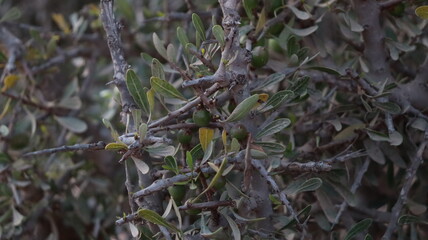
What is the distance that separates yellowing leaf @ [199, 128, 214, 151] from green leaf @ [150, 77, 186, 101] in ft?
0.21

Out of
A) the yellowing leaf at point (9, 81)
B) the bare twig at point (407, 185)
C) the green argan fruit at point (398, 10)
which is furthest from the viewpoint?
the yellowing leaf at point (9, 81)

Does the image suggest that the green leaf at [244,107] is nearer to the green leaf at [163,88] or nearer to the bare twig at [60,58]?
the green leaf at [163,88]

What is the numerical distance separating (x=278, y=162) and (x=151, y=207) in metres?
0.22

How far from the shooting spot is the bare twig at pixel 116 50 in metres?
1.00

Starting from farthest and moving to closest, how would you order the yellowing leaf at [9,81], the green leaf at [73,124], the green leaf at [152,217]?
the green leaf at [73,124] < the yellowing leaf at [9,81] < the green leaf at [152,217]

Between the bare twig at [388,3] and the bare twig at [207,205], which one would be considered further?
the bare twig at [388,3]

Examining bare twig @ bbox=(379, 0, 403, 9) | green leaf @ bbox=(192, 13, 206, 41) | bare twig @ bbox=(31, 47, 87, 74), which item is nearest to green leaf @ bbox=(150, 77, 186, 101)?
green leaf @ bbox=(192, 13, 206, 41)

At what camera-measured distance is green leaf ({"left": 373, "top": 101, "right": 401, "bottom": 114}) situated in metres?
1.08

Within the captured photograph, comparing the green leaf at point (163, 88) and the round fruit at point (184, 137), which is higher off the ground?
the green leaf at point (163, 88)

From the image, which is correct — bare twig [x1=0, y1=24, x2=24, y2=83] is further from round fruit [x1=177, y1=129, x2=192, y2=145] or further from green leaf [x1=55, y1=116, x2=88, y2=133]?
round fruit [x1=177, y1=129, x2=192, y2=145]

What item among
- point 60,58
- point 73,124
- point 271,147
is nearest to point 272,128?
point 271,147

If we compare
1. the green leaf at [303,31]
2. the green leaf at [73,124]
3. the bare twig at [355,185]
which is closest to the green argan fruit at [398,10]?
the green leaf at [303,31]

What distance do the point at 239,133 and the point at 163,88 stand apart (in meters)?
0.13

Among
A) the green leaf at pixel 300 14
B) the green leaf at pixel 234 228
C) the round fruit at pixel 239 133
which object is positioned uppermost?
the green leaf at pixel 300 14
